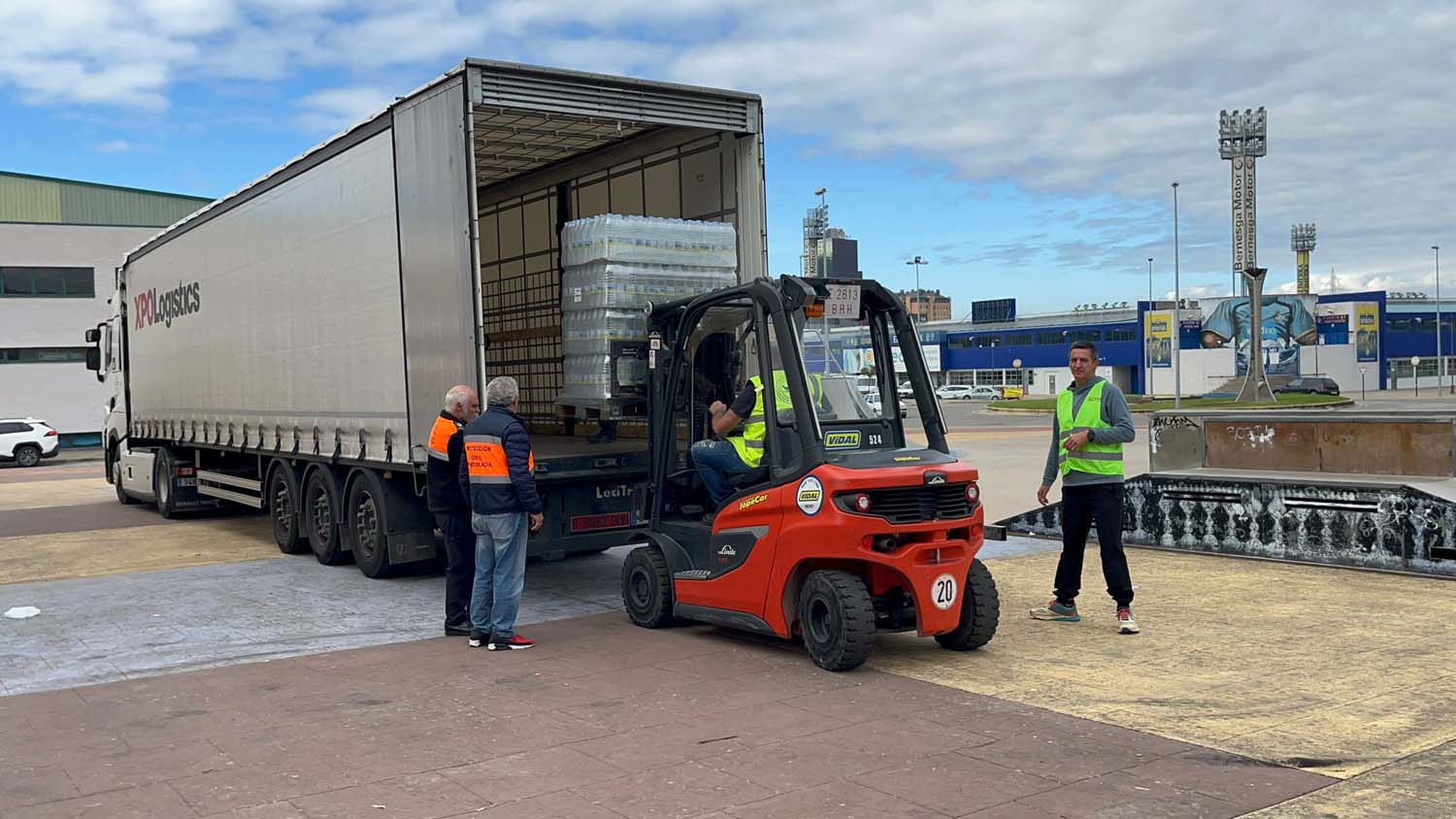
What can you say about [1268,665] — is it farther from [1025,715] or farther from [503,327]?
[503,327]

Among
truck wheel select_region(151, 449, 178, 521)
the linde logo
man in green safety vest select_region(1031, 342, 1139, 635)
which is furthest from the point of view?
truck wheel select_region(151, 449, 178, 521)

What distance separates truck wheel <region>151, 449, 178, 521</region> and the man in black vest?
10.6m

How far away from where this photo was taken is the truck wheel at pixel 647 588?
8.75 metres

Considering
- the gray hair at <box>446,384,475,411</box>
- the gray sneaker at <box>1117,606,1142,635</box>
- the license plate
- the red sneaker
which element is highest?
the gray hair at <box>446,384,475,411</box>

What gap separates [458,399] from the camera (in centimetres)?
881

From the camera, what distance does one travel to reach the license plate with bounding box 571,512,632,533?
9859 mm

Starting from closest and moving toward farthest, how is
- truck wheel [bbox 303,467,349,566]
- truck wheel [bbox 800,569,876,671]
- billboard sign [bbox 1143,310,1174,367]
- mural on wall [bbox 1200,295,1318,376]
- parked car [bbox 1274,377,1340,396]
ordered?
truck wheel [bbox 800,569,876,671] < truck wheel [bbox 303,467,349,566] < parked car [bbox 1274,377,1340,396] < mural on wall [bbox 1200,295,1318,376] < billboard sign [bbox 1143,310,1174,367]

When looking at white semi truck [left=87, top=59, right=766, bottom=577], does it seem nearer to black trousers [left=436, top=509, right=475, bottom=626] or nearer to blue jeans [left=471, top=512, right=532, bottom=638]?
black trousers [left=436, top=509, right=475, bottom=626]

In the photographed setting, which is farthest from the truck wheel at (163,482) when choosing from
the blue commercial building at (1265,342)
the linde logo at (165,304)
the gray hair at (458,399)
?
the blue commercial building at (1265,342)

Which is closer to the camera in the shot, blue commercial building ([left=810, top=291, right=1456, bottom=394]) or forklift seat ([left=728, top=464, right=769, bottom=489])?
forklift seat ([left=728, top=464, right=769, bottom=489])

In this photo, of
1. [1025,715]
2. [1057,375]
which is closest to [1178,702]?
[1025,715]

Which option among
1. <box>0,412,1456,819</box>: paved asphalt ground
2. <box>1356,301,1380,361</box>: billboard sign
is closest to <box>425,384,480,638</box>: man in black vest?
<box>0,412,1456,819</box>: paved asphalt ground

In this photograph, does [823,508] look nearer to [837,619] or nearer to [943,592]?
[837,619]

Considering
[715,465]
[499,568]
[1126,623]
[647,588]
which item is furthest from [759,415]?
[1126,623]
